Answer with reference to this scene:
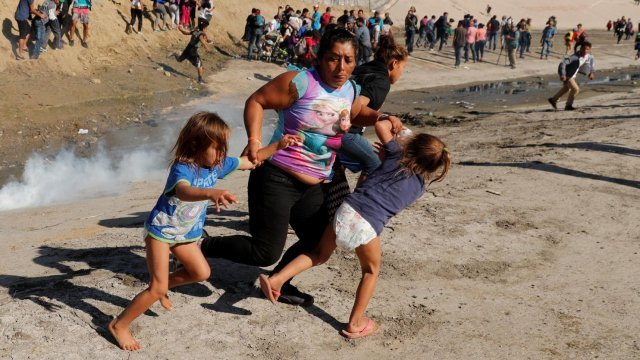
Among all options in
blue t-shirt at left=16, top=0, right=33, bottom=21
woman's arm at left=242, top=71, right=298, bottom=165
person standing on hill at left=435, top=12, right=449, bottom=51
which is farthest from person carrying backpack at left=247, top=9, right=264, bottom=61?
woman's arm at left=242, top=71, right=298, bottom=165

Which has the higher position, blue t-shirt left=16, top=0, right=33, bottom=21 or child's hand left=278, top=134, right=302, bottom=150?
blue t-shirt left=16, top=0, right=33, bottom=21

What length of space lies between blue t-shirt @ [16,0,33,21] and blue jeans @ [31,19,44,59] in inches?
14.4

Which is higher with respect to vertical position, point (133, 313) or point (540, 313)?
point (133, 313)

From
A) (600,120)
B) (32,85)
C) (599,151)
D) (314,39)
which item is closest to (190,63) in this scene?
(314,39)

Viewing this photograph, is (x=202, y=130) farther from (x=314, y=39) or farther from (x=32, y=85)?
(x=314, y=39)

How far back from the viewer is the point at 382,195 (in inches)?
170

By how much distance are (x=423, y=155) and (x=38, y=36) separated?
15.6 m

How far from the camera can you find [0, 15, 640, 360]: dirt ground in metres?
4.47

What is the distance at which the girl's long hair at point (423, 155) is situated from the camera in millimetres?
4270

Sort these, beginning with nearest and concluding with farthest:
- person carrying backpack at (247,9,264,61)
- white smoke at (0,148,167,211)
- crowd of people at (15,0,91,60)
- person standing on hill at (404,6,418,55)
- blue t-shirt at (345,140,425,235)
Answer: blue t-shirt at (345,140,425,235), white smoke at (0,148,167,211), crowd of people at (15,0,91,60), person carrying backpack at (247,9,264,61), person standing on hill at (404,6,418,55)

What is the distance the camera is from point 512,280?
569cm

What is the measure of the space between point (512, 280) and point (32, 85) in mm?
14175

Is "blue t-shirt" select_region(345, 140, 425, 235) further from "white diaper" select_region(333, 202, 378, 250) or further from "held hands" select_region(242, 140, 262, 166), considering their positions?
"held hands" select_region(242, 140, 262, 166)

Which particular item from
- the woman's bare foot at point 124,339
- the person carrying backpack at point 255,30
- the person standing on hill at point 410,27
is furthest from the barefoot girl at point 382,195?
the person standing on hill at point 410,27
